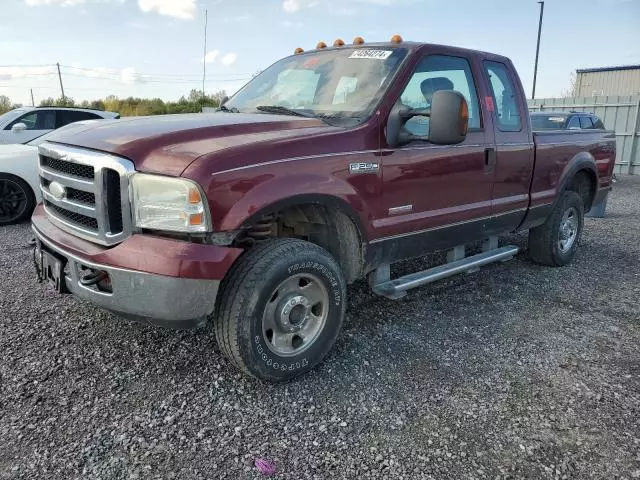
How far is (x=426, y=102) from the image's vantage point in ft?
12.1

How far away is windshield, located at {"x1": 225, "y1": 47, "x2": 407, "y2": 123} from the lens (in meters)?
3.45

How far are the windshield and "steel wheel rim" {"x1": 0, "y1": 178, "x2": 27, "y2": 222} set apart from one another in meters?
4.44

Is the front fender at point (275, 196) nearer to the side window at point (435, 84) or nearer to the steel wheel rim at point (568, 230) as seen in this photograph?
the side window at point (435, 84)

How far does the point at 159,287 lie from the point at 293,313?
2.76 ft

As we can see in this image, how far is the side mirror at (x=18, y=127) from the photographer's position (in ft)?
31.3

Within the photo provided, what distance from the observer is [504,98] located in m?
4.53

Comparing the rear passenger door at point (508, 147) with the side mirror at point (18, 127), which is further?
the side mirror at point (18, 127)

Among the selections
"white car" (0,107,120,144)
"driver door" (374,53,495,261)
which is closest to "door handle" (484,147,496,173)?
"driver door" (374,53,495,261)

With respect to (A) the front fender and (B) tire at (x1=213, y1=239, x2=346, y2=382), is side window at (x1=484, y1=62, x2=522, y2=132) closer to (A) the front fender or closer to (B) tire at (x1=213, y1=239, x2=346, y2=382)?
(A) the front fender

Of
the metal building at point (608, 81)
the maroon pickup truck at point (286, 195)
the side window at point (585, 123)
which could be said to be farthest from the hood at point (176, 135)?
the metal building at point (608, 81)

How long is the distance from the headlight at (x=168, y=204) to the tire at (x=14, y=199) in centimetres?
553

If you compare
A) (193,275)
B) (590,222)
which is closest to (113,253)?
(193,275)

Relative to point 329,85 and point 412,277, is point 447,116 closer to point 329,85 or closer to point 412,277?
point 329,85

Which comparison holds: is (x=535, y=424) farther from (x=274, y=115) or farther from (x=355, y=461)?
(x=274, y=115)
